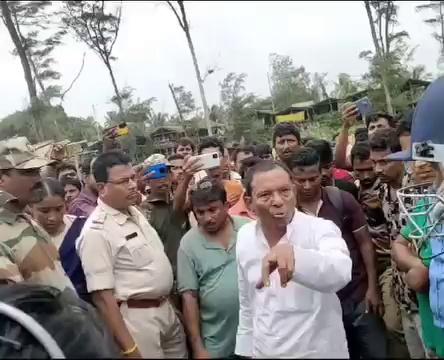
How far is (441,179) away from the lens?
241 cm

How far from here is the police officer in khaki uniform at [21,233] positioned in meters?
2.89

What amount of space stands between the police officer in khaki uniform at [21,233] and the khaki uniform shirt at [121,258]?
0.52 ft

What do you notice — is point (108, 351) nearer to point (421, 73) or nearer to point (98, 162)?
point (98, 162)

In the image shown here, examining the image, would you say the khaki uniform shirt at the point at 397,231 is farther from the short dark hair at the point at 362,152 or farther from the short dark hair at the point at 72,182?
the short dark hair at the point at 72,182

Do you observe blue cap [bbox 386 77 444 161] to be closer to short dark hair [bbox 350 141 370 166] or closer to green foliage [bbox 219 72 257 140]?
short dark hair [bbox 350 141 370 166]

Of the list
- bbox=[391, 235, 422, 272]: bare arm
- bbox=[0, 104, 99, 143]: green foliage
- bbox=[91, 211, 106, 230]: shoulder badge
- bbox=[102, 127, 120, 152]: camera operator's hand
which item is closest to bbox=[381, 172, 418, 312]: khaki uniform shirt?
bbox=[391, 235, 422, 272]: bare arm

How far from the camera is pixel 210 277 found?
3.47 meters

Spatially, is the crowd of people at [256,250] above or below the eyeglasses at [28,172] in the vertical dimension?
below

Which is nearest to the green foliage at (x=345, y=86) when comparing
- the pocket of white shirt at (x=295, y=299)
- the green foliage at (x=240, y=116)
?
the green foliage at (x=240, y=116)

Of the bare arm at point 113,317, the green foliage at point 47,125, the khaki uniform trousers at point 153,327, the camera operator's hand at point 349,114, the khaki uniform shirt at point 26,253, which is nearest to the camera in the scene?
the khaki uniform shirt at point 26,253

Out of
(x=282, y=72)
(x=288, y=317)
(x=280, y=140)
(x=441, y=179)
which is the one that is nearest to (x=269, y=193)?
(x=288, y=317)

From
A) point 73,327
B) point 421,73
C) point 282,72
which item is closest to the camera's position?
point 73,327

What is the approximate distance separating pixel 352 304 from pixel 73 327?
2.37 meters

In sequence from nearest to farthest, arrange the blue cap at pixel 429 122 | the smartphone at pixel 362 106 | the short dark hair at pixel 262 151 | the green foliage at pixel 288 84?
the blue cap at pixel 429 122
the smartphone at pixel 362 106
the short dark hair at pixel 262 151
the green foliage at pixel 288 84
